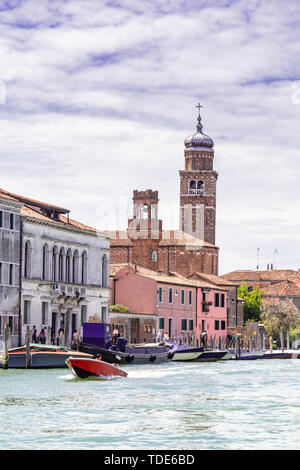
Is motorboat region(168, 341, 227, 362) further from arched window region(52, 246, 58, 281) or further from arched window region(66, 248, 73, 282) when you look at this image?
arched window region(66, 248, 73, 282)

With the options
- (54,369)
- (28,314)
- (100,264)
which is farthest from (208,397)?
(100,264)

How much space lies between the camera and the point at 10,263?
1623 inches

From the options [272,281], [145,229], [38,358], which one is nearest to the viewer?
[38,358]

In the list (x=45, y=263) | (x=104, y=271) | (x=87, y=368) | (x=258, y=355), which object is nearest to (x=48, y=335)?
(x=45, y=263)

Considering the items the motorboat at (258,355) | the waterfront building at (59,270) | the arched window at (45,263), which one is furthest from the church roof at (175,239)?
the arched window at (45,263)

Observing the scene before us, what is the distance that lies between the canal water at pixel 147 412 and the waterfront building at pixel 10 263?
8.97 metres

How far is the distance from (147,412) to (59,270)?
85.2 feet

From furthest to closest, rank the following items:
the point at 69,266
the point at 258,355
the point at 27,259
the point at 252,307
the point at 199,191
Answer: the point at 199,191
the point at 252,307
the point at 258,355
the point at 69,266
the point at 27,259

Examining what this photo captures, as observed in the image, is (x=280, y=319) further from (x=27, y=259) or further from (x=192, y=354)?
(x=27, y=259)

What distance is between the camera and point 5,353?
1289 inches

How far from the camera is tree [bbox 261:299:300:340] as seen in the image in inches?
3059

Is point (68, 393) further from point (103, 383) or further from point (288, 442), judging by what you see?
point (288, 442)

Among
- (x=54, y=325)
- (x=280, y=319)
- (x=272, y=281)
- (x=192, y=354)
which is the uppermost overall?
(x=272, y=281)
